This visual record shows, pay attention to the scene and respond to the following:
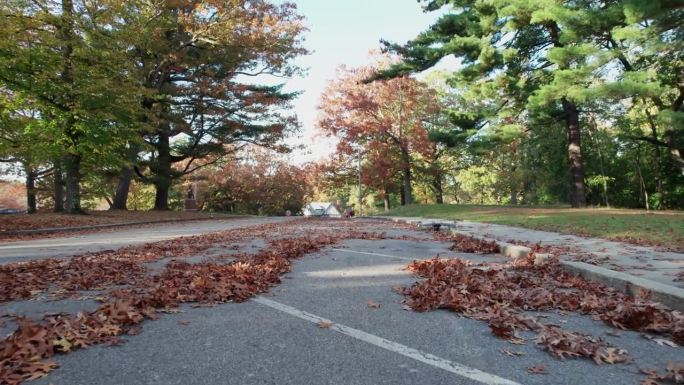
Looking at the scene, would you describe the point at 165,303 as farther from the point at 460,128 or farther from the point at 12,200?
the point at 12,200

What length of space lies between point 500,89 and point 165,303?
20.1 meters

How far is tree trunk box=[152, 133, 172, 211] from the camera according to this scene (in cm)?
2989

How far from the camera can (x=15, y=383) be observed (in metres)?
2.45

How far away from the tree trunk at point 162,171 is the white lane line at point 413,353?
1114 inches

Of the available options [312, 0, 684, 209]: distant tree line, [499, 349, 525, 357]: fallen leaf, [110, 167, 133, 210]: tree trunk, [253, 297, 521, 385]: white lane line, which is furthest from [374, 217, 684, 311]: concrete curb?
[110, 167, 133, 210]: tree trunk

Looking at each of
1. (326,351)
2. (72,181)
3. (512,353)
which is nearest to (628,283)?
(512,353)

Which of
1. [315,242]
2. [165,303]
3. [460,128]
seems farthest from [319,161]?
[165,303]

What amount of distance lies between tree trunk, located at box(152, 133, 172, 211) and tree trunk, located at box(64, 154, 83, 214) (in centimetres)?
897

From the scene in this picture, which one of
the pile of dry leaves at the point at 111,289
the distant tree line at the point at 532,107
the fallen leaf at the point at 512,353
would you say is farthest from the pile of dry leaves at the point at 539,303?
the distant tree line at the point at 532,107

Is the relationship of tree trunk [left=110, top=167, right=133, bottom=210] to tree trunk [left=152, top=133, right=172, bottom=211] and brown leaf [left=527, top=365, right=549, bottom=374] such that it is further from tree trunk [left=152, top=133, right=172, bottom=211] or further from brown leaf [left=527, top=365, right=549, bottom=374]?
brown leaf [left=527, top=365, right=549, bottom=374]

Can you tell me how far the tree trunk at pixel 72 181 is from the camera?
19641 mm

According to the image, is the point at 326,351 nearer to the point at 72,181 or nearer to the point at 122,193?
the point at 72,181

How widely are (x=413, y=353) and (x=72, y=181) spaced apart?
21.4 m

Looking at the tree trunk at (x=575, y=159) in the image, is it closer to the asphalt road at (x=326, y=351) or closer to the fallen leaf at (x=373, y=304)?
the asphalt road at (x=326, y=351)
